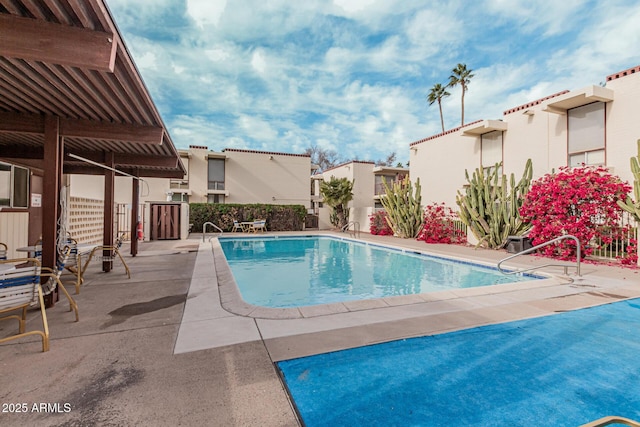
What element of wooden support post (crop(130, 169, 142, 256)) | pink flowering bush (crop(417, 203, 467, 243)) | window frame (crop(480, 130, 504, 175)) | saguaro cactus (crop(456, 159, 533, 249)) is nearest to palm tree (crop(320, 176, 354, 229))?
pink flowering bush (crop(417, 203, 467, 243))

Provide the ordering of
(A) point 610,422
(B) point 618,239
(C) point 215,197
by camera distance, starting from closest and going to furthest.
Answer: (A) point 610,422
(B) point 618,239
(C) point 215,197

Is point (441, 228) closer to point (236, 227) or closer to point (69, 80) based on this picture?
point (236, 227)

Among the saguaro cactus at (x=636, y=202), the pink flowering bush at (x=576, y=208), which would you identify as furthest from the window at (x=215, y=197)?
the saguaro cactus at (x=636, y=202)

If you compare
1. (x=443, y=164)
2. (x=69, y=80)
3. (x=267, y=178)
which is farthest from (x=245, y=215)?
(x=69, y=80)

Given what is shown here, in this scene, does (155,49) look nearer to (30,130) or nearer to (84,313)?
(30,130)

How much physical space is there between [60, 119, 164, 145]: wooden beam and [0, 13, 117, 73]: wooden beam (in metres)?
2.47

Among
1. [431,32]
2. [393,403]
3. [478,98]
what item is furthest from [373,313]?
[478,98]

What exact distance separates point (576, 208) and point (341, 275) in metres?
7.53

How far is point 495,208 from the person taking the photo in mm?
11547

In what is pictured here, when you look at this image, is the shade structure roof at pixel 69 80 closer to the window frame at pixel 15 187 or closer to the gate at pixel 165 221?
the window frame at pixel 15 187

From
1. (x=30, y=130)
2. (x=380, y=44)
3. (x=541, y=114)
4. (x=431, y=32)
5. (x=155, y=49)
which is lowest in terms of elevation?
(x=30, y=130)

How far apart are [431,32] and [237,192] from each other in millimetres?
17249

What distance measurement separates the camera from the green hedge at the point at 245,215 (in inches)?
787

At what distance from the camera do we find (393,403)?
2291 mm
